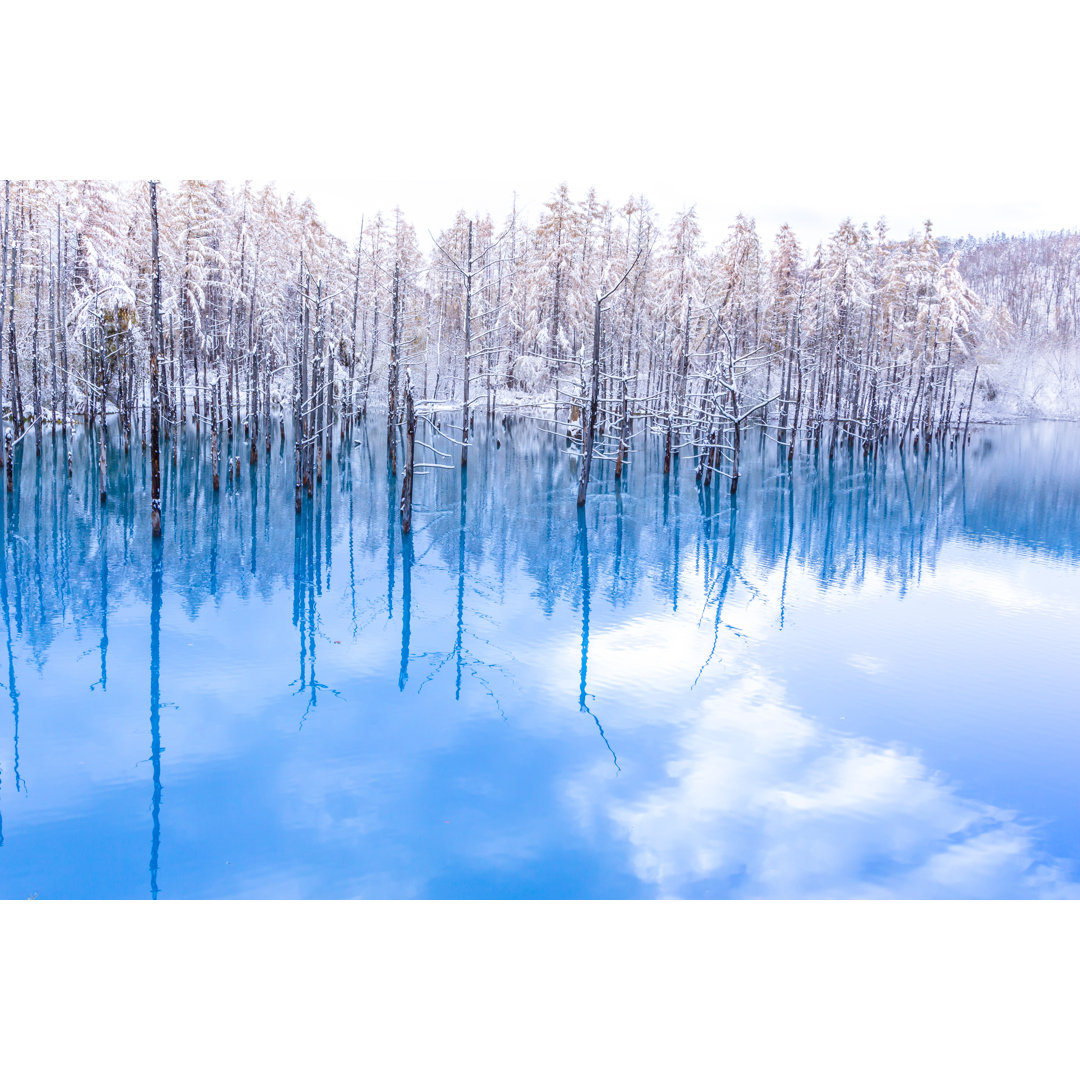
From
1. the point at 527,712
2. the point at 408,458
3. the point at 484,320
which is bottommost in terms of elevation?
the point at 527,712

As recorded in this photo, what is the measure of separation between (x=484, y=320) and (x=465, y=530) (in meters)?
28.6

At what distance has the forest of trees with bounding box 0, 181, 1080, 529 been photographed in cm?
2789

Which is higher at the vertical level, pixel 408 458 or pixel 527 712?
pixel 408 458

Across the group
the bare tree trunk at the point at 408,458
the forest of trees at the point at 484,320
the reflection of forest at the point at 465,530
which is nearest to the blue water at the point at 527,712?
the reflection of forest at the point at 465,530

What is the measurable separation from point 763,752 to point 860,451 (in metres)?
35.6

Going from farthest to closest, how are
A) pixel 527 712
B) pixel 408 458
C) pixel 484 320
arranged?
pixel 484 320, pixel 408 458, pixel 527 712

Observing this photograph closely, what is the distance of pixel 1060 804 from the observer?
22.6 ft

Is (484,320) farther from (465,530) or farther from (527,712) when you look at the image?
(527,712)

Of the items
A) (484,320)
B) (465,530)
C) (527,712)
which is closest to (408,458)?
(465,530)

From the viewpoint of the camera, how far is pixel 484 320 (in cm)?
4484

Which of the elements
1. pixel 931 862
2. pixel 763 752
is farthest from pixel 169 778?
pixel 931 862

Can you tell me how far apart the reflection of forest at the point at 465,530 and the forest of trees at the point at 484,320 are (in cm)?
173

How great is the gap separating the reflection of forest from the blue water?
0.12 metres

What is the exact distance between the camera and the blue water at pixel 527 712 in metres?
5.87
